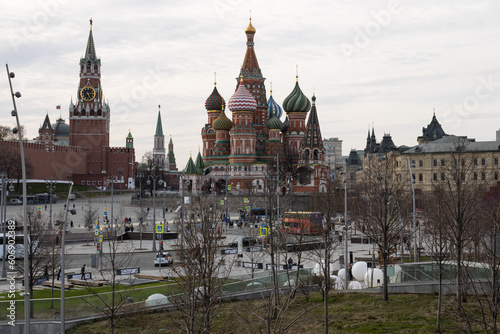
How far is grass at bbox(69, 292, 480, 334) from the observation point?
21203mm

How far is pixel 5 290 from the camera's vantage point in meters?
27.8

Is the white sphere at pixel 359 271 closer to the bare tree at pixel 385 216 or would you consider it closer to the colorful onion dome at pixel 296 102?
the bare tree at pixel 385 216

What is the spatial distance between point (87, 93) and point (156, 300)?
11402 centimetres

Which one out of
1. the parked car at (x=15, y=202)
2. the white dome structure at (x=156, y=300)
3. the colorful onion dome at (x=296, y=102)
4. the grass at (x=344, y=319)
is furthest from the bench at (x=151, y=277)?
the colorful onion dome at (x=296, y=102)

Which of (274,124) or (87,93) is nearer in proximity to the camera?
(274,124)

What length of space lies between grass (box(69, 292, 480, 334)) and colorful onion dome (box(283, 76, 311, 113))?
3137 inches

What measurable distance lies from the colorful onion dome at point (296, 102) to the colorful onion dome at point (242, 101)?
6776 mm

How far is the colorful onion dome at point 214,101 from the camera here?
361ft

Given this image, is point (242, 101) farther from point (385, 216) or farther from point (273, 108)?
point (385, 216)

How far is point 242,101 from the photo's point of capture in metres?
98.4

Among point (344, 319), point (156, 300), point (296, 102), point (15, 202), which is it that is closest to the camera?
point (344, 319)

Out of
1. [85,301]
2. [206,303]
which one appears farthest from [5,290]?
[206,303]

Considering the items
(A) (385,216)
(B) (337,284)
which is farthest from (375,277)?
(A) (385,216)

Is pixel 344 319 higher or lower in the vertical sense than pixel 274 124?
lower
